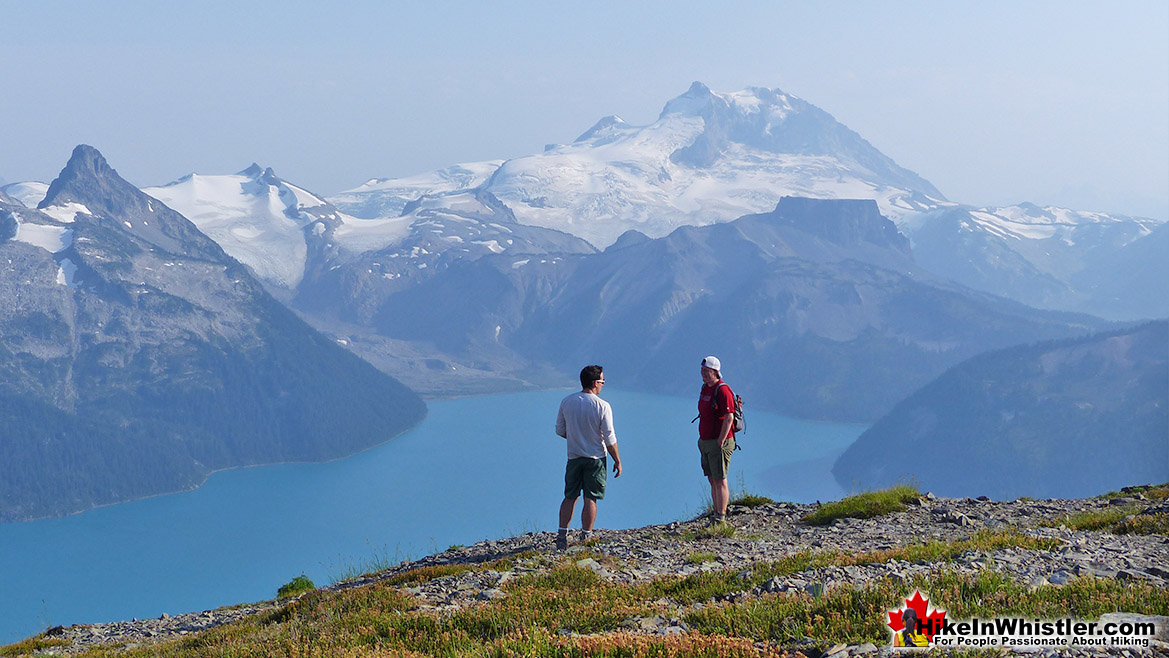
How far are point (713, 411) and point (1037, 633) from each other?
8.67 m

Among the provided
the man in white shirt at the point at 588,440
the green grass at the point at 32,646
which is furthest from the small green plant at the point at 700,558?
the green grass at the point at 32,646

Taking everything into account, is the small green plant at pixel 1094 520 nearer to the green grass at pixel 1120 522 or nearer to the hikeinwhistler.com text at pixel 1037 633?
the green grass at pixel 1120 522

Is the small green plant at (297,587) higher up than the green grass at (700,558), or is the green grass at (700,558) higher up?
the small green plant at (297,587)

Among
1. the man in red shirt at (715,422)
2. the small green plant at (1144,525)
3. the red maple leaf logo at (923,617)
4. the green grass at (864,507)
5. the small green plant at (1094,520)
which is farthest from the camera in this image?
the green grass at (864,507)

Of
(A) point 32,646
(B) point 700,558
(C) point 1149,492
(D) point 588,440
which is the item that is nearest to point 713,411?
(D) point 588,440

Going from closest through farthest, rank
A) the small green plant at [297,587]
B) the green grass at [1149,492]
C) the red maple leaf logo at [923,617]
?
the red maple leaf logo at [923,617], the green grass at [1149,492], the small green plant at [297,587]

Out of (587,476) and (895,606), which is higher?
(587,476)

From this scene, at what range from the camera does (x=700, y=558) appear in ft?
43.8

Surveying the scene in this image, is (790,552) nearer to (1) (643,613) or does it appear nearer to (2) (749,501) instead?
(1) (643,613)

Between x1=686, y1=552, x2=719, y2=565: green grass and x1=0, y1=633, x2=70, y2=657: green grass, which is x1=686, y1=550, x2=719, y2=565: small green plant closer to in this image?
x1=686, y1=552, x2=719, y2=565: green grass

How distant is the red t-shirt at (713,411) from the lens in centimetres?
1551

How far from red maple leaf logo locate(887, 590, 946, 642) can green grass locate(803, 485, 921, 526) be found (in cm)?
903

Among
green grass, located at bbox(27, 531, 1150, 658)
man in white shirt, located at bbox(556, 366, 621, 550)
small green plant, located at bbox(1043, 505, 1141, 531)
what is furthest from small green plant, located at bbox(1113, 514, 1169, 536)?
man in white shirt, located at bbox(556, 366, 621, 550)

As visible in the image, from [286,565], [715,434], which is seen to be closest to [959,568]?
[715,434]
